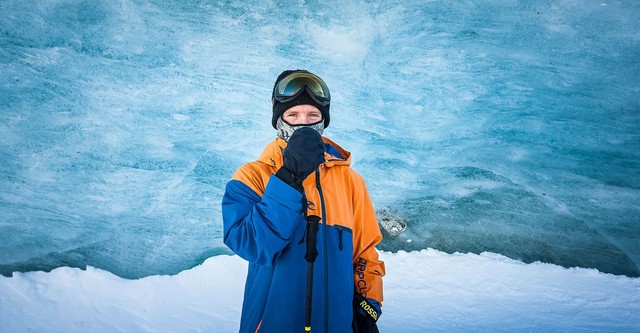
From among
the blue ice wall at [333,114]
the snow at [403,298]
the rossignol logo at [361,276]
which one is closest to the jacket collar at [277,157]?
the rossignol logo at [361,276]

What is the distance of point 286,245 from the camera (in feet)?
4.21

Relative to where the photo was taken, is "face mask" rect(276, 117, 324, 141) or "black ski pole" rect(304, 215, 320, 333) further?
"face mask" rect(276, 117, 324, 141)

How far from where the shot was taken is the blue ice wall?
313 cm

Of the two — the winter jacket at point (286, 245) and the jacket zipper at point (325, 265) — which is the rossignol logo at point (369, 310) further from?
the jacket zipper at point (325, 265)

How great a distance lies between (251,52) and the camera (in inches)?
136

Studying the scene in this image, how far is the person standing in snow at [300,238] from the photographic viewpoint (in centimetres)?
122

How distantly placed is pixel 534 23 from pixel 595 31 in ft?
1.83

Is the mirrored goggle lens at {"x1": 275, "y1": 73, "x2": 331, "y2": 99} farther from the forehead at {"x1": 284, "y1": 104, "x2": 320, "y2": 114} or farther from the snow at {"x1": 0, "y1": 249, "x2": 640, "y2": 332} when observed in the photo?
the snow at {"x1": 0, "y1": 249, "x2": 640, "y2": 332}

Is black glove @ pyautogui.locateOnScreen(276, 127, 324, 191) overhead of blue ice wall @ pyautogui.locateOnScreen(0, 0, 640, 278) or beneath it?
beneath

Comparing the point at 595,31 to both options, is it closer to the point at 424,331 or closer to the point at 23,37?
the point at 424,331

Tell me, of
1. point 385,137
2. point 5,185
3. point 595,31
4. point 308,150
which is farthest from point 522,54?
point 5,185

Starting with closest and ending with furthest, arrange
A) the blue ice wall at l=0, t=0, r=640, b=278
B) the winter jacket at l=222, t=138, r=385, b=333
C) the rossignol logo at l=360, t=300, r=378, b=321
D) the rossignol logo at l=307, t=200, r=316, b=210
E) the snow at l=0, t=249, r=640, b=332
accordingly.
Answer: the winter jacket at l=222, t=138, r=385, b=333
the rossignol logo at l=307, t=200, r=316, b=210
the rossignol logo at l=360, t=300, r=378, b=321
the snow at l=0, t=249, r=640, b=332
the blue ice wall at l=0, t=0, r=640, b=278

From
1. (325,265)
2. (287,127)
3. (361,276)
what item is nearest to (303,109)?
(287,127)

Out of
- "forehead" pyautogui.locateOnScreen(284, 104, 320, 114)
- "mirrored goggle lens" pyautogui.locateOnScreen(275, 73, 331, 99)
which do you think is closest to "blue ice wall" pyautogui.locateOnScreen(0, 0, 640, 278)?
"mirrored goggle lens" pyautogui.locateOnScreen(275, 73, 331, 99)
